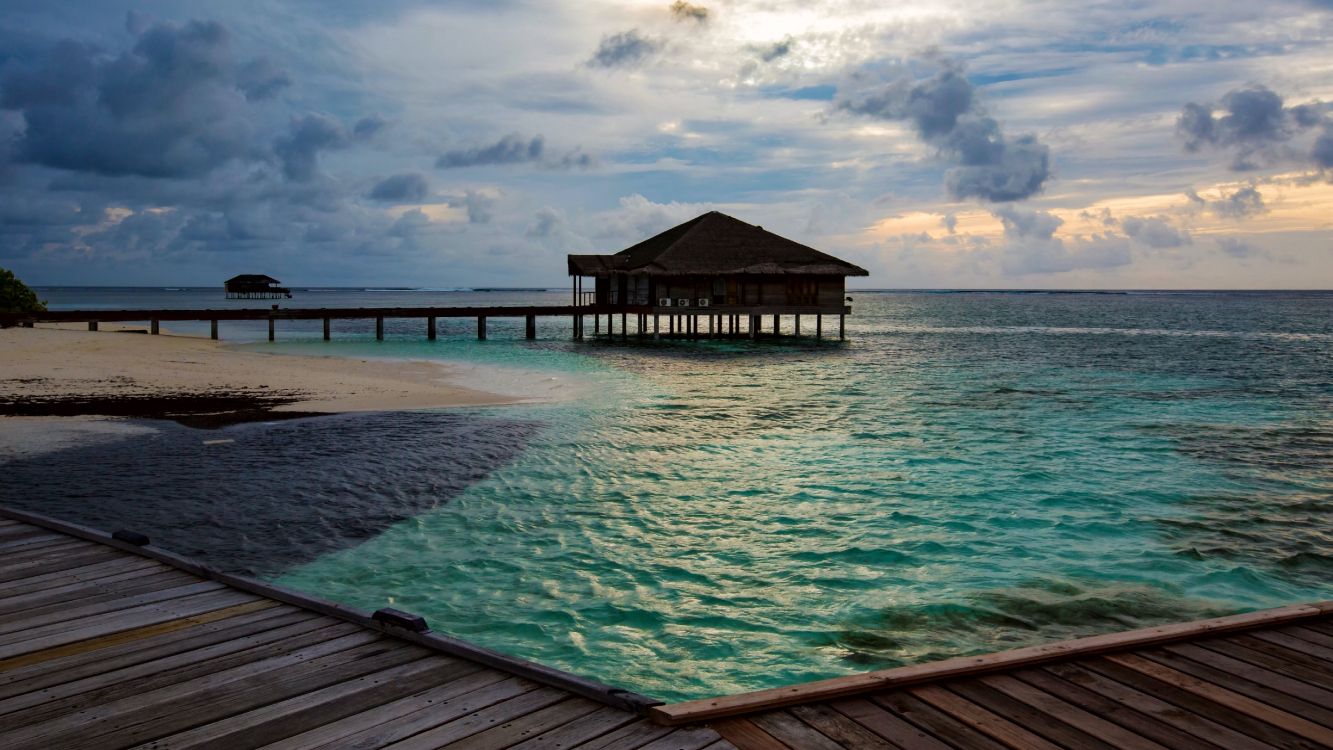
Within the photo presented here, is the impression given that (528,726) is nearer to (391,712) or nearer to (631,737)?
(631,737)

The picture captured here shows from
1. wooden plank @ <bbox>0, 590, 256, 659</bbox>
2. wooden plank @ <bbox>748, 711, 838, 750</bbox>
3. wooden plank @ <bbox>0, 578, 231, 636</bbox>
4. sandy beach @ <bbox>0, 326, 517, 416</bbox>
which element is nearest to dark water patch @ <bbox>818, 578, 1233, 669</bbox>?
wooden plank @ <bbox>748, 711, 838, 750</bbox>

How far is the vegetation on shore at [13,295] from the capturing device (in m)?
47.7

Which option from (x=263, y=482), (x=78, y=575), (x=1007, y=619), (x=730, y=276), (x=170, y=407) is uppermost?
(x=730, y=276)

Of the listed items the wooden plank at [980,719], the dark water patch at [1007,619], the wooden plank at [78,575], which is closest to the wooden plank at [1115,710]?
the wooden plank at [980,719]

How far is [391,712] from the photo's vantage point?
12.6ft

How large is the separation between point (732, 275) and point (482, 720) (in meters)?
46.6

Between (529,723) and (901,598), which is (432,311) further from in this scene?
(529,723)

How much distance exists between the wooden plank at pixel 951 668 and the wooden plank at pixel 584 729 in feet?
0.55

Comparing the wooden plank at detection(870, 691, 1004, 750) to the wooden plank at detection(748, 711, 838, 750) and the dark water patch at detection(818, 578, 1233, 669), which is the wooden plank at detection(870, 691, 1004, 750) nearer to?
the wooden plank at detection(748, 711, 838, 750)

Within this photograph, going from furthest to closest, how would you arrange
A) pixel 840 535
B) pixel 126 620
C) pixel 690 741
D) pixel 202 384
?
pixel 202 384
pixel 840 535
pixel 126 620
pixel 690 741

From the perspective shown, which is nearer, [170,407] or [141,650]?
[141,650]

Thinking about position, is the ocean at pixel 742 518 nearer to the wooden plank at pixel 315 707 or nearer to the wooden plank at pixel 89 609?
the wooden plank at pixel 89 609

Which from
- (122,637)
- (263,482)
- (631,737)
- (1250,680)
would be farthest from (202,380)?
(1250,680)

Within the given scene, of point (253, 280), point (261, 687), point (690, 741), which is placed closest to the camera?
point (690, 741)
